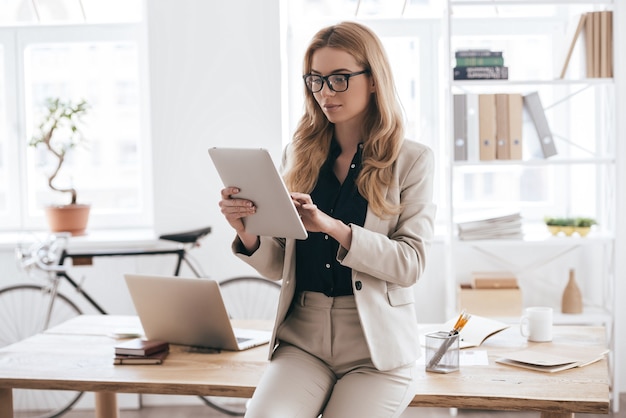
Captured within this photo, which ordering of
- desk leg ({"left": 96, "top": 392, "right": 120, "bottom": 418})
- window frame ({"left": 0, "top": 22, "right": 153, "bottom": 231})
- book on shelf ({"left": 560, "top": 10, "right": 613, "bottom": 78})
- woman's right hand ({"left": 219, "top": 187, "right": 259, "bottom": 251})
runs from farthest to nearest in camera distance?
1. window frame ({"left": 0, "top": 22, "right": 153, "bottom": 231})
2. book on shelf ({"left": 560, "top": 10, "right": 613, "bottom": 78})
3. desk leg ({"left": 96, "top": 392, "right": 120, "bottom": 418})
4. woman's right hand ({"left": 219, "top": 187, "right": 259, "bottom": 251})

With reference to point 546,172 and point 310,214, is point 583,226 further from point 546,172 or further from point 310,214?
point 310,214

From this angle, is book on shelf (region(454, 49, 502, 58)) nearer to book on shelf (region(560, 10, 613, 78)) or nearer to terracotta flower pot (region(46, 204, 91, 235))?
book on shelf (region(560, 10, 613, 78))

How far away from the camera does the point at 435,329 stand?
2416 millimetres

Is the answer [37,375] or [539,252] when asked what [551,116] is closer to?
[539,252]

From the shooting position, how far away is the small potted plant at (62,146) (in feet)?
12.5

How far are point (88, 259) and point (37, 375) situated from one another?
4.97 feet

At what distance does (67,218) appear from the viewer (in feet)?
12.6

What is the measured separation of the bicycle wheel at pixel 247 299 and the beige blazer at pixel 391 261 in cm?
167

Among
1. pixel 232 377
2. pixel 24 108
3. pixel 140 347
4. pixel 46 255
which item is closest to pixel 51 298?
pixel 46 255

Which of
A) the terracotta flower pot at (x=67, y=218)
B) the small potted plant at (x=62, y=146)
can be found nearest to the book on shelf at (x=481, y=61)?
the small potted plant at (x=62, y=146)

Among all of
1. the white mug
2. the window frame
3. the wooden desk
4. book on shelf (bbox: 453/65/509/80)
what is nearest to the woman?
the wooden desk

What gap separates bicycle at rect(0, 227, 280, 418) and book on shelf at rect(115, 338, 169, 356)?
Answer: 1312 mm

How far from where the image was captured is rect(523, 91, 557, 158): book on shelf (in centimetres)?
350

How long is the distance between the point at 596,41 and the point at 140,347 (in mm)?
2361
